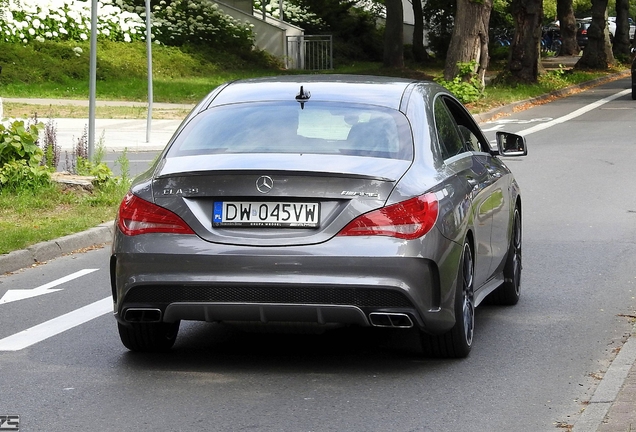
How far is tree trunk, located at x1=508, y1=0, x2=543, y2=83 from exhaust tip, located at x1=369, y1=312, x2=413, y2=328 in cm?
2953

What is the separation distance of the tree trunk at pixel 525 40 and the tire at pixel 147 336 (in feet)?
95.3

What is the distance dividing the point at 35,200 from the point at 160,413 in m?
7.55

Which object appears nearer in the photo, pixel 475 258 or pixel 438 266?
pixel 438 266

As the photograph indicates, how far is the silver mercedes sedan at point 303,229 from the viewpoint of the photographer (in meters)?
6.58

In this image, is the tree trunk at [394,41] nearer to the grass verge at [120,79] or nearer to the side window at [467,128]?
the grass verge at [120,79]

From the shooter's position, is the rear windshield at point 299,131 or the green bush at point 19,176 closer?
the rear windshield at point 299,131

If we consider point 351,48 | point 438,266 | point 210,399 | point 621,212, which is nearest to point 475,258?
point 438,266

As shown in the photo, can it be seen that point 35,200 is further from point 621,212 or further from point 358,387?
point 358,387

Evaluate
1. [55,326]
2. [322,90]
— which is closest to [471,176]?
[322,90]

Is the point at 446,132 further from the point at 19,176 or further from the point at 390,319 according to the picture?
the point at 19,176

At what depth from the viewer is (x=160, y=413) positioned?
618cm

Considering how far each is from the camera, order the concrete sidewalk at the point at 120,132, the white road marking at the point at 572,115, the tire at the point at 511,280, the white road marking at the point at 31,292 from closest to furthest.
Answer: the tire at the point at 511,280, the white road marking at the point at 31,292, the concrete sidewalk at the point at 120,132, the white road marking at the point at 572,115

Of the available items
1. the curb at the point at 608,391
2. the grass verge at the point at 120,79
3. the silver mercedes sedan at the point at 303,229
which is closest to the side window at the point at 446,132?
the silver mercedes sedan at the point at 303,229

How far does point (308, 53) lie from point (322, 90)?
41.3 m
